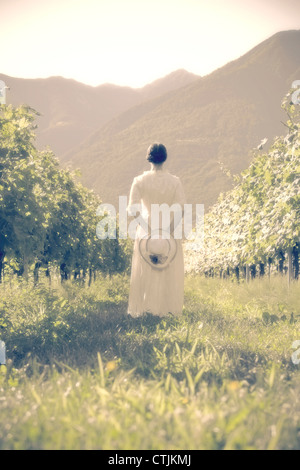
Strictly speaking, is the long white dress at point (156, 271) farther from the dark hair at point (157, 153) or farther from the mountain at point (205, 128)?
the mountain at point (205, 128)

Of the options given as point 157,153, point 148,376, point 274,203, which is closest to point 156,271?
point 157,153

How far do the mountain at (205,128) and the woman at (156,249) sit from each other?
61.5m

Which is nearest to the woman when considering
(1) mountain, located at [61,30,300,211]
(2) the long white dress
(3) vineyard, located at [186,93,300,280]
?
(2) the long white dress

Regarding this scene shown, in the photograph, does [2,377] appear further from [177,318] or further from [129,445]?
[177,318]

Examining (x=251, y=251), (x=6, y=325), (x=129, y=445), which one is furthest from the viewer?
(x=251, y=251)

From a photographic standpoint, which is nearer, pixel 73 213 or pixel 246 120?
pixel 73 213

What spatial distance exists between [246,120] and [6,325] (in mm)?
101583

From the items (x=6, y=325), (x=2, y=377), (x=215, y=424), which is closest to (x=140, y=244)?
(x=6, y=325)

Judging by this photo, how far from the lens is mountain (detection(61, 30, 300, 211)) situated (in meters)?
85.0

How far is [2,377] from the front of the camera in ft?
12.6

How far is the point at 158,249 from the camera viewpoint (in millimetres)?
7105

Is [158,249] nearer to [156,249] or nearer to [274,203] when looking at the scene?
[156,249]

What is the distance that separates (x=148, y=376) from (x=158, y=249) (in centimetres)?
327
